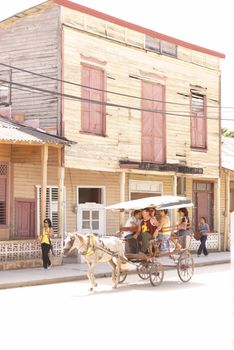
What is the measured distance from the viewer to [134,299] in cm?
1357

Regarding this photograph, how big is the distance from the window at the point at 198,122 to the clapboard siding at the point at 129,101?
0.35m

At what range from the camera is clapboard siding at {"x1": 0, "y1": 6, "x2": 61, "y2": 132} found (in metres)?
23.2

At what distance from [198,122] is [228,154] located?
18.8ft

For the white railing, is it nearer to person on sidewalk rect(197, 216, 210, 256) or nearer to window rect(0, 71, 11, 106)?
window rect(0, 71, 11, 106)

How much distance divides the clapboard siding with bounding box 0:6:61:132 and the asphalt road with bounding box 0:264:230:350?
838 cm

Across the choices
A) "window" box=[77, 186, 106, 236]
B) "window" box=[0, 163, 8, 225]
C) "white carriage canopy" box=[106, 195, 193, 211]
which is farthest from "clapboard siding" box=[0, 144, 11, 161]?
"white carriage canopy" box=[106, 195, 193, 211]

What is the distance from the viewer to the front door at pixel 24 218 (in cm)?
2323

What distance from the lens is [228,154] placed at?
3538 centimetres

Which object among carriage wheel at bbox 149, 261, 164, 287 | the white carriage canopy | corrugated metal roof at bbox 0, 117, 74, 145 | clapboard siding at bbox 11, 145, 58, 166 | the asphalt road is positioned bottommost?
the asphalt road

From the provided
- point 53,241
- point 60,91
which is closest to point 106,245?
point 53,241

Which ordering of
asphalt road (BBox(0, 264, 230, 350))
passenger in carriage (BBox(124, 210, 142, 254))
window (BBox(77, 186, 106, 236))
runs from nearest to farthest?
asphalt road (BBox(0, 264, 230, 350)) < passenger in carriage (BBox(124, 210, 142, 254)) < window (BBox(77, 186, 106, 236))

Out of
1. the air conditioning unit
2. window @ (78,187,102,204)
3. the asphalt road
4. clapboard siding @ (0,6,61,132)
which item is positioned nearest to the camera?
the asphalt road

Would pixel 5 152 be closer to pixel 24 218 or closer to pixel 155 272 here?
pixel 24 218

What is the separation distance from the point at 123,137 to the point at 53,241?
18.7 feet
